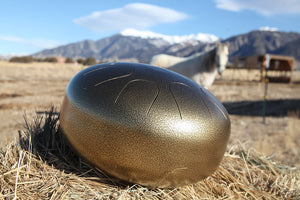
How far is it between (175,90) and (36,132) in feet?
6.12

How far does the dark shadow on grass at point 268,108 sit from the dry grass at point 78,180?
836 cm

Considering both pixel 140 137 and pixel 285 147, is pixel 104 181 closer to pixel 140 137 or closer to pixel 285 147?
pixel 140 137

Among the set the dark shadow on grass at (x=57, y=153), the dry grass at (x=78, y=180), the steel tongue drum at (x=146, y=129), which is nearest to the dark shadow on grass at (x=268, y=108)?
the dry grass at (x=78, y=180)

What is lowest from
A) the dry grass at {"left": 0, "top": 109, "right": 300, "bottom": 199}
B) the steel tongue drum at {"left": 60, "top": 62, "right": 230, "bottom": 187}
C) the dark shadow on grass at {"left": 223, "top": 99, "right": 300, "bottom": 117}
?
the dark shadow on grass at {"left": 223, "top": 99, "right": 300, "bottom": 117}

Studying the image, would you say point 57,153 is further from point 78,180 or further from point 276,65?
point 276,65

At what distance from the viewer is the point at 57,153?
2.74m

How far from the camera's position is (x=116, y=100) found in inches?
84.8

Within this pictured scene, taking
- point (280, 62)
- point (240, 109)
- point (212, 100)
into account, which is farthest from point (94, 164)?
point (280, 62)

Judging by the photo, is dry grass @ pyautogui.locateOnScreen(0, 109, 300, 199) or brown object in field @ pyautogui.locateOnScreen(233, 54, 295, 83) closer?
dry grass @ pyautogui.locateOnScreen(0, 109, 300, 199)

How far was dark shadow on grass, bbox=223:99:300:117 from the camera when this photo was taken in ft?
38.8

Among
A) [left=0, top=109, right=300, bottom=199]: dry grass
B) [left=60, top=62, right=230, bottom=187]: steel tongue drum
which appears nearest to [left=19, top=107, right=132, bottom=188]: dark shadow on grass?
[left=0, top=109, right=300, bottom=199]: dry grass

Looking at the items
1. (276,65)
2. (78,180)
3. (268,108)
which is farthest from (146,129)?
(276,65)

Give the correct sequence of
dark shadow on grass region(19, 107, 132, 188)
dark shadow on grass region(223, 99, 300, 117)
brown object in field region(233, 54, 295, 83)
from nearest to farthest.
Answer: dark shadow on grass region(19, 107, 132, 188), dark shadow on grass region(223, 99, 300, 117), brown object in field region(233, 54, 295, 83)

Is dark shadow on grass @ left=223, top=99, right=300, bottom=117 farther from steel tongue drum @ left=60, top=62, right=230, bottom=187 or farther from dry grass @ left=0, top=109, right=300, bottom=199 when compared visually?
steel tongue drum @ left=60, top=62, right=230, bottom=187
